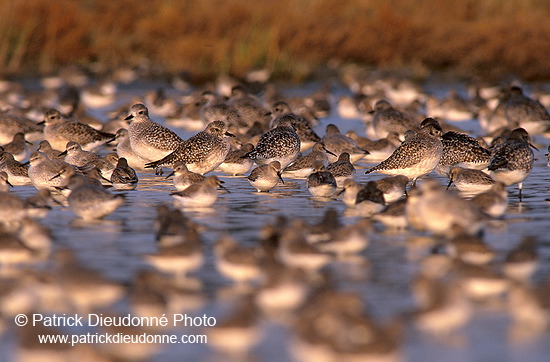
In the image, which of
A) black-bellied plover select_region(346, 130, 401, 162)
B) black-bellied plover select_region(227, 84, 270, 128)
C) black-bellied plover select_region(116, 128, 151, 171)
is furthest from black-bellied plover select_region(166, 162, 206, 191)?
black-bellied plover select_region(227, 84, 270, 128)

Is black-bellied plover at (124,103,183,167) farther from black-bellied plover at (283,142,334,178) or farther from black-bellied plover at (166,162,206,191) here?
black-bellied plover at (166,162,206,191)

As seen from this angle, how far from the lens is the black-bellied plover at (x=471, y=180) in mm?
13352

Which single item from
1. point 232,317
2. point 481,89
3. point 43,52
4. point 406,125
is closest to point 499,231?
point 232,317

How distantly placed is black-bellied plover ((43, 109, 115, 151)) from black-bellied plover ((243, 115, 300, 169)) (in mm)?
3767

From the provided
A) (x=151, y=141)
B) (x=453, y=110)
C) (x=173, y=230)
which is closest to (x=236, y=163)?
(x=151, y=141)

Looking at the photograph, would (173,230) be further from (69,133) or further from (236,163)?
(69,133)

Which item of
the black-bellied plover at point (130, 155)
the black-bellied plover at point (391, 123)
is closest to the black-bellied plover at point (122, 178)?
the black-bellied plover at point (130, 155)

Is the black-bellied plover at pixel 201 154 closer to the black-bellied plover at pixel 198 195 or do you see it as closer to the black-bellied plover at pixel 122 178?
the black-bellied plover at pixel 122 178

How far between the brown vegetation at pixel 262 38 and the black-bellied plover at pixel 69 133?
14.6 m

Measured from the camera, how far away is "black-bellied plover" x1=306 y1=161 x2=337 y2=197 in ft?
43.4

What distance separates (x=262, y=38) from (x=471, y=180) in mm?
20948

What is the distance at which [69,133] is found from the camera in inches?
711

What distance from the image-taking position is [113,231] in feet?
36.8

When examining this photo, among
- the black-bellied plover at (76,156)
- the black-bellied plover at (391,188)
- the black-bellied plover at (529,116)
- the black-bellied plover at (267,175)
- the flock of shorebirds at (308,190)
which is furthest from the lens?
the black-bellied plover at (529,116)
